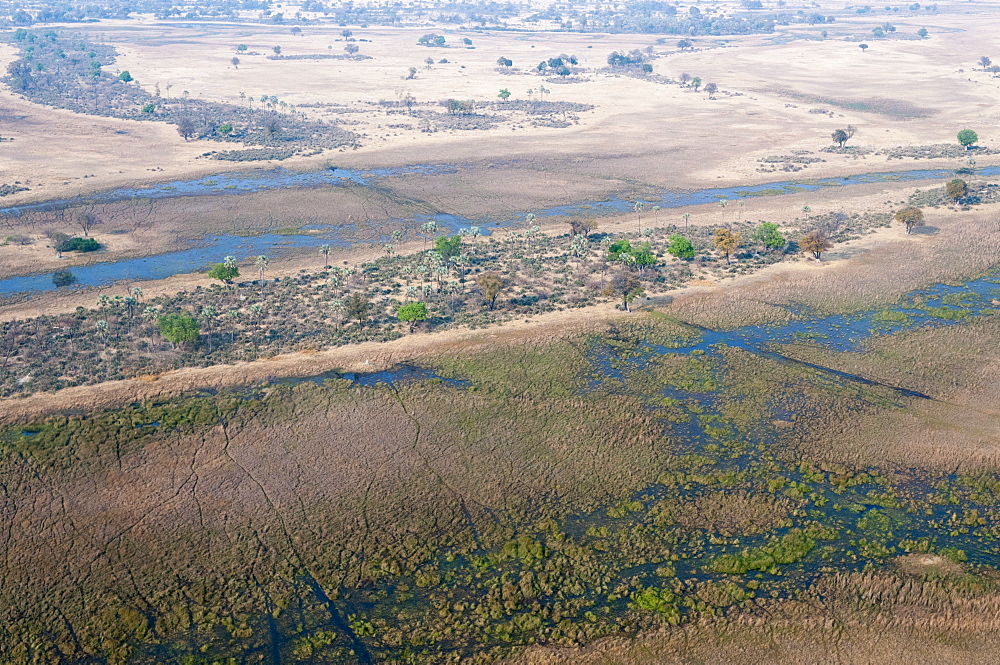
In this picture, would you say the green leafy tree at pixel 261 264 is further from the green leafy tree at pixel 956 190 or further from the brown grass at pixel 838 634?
the green leafy tree at pixel 956 190

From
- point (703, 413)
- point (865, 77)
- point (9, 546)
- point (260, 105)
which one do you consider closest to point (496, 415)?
point (703, 413)

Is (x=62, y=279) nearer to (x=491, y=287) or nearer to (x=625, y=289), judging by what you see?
(x=491, y=287)

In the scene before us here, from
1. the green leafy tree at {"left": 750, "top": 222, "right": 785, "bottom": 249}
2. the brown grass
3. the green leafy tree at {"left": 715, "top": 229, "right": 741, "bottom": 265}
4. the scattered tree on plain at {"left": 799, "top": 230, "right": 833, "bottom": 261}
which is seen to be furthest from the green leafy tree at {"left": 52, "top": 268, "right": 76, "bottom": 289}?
the scattered tree on plain at {"left": 799, "top": 230, "right": 833, "bottom": 261}

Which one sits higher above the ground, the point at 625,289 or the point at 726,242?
the point at 726,242

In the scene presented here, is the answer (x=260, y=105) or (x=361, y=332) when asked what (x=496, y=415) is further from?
(x=260, y=105)

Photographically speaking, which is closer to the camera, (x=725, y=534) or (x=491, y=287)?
(x=725, y=534)

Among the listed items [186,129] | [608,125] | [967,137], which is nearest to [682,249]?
[967,137]

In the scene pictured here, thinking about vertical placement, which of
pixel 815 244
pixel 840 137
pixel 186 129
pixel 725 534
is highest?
pixel 186 129
